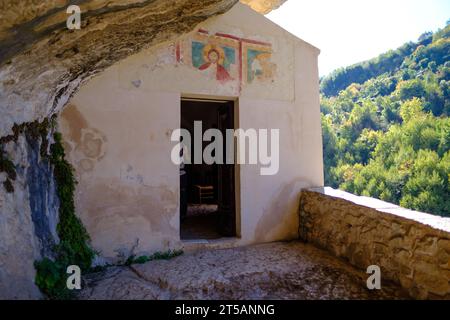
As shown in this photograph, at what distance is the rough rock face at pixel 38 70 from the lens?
7.75 feet

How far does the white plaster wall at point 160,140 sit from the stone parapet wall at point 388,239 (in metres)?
0.77

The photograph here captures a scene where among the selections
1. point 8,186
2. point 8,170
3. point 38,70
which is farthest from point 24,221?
point 38,70

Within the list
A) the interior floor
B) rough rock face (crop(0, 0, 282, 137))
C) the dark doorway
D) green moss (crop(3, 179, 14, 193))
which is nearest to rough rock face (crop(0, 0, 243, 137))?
rough rock face (crop(0, 0, 282, 137))

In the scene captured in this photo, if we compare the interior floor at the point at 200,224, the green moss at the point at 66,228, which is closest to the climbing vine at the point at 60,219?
the green moss at the point at 66,228

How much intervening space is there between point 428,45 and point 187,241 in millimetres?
56885

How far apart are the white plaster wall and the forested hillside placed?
74.0ft

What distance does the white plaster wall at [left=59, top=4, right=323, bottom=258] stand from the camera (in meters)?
3.91

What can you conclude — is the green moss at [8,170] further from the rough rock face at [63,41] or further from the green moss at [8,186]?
the rough rock face at [63,41]

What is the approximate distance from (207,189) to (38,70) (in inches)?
232

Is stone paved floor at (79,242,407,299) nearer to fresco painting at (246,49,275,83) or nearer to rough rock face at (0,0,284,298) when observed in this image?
rough rock face at (0,0,284,298)

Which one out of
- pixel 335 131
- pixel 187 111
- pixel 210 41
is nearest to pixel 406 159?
pixel 335 131

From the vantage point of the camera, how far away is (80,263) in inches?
138

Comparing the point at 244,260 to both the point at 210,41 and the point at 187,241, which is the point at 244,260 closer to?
the point at 187,241

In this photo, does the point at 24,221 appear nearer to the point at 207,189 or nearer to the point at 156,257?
the point at 156,257
